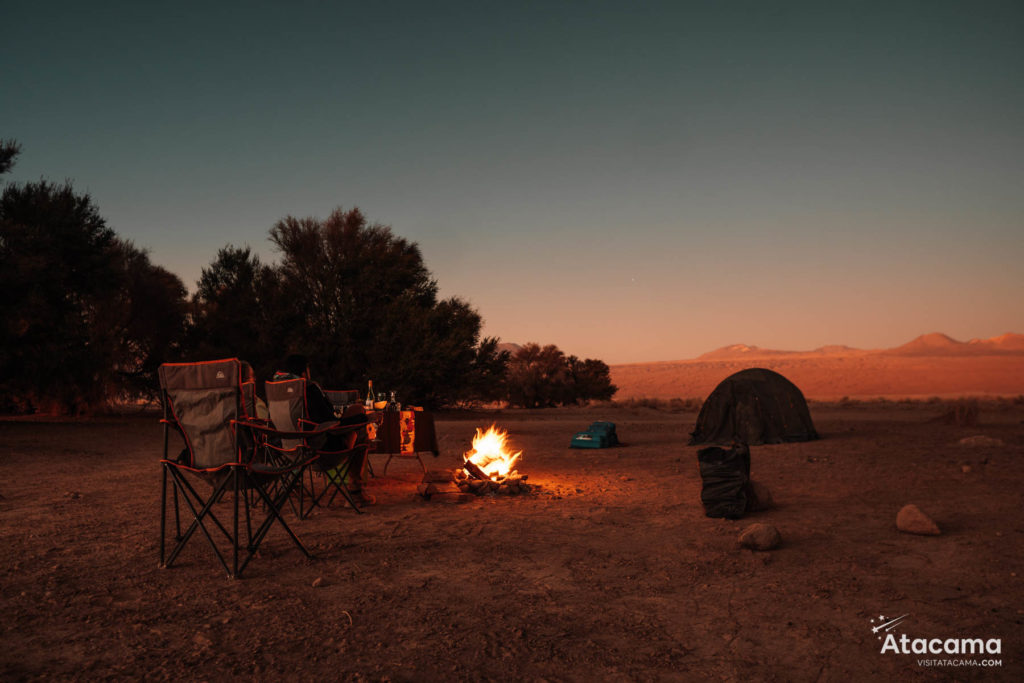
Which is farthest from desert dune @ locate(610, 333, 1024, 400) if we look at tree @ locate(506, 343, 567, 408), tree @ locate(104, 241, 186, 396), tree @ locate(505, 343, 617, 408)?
tree @ locate(104, 241, 186, 396)

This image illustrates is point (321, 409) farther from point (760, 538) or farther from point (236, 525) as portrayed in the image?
point (760, 538)

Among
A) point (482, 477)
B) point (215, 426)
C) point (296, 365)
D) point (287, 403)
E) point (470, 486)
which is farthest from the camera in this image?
point (482, 477)

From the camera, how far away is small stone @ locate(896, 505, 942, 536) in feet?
15.9

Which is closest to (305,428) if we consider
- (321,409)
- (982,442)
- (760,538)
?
(321,409)

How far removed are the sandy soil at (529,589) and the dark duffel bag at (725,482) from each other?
0.17 metres

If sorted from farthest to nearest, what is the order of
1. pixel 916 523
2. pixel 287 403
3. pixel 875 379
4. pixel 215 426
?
1. pixel 875 379
2. pixel 287 403
3. pixel 916 523
4. pixel 215 426

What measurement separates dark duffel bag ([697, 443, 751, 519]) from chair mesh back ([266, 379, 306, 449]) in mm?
3586

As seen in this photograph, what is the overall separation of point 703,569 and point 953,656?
149 cm

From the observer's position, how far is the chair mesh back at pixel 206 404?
3982 millimetres

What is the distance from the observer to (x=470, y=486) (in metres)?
6.82

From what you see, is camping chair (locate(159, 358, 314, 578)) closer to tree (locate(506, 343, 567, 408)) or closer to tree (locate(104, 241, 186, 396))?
tree (locate(104, 241, 186, 396))

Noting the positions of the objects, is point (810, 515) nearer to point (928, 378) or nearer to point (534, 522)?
point (534, 522)

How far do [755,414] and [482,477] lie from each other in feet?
22.5

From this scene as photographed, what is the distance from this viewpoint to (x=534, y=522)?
5543 millimetres
